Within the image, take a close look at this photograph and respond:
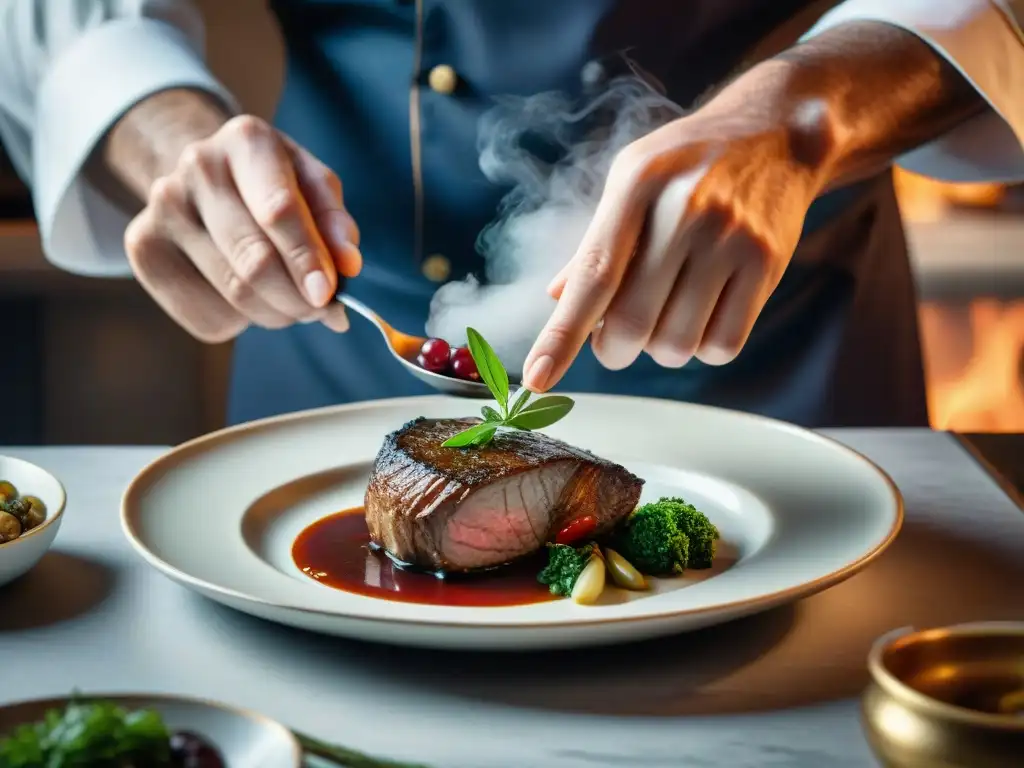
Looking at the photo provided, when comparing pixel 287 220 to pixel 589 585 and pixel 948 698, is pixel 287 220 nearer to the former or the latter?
pixel 589 585

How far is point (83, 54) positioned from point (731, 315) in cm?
149

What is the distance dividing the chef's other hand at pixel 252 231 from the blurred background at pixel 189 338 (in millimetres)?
2761

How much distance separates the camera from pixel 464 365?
1812 millimetres

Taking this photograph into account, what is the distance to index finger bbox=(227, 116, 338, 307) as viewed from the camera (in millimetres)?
1770

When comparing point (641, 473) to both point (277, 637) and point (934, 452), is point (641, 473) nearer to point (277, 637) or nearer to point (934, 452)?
point (934, 452)

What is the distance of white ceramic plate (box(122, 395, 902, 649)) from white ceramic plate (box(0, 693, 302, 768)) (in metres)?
0.24

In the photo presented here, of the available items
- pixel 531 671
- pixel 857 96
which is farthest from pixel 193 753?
pixel 857 96

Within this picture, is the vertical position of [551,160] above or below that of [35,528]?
above

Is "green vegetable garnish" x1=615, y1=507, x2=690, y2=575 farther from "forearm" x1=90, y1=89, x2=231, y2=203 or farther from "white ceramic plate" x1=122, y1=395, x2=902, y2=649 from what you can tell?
"forearm" x1=90, y1=89, x2=231, y2=203

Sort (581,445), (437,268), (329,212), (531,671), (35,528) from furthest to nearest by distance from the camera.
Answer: (437,268) < (581,445) < (329,212) < (35,528) < (531,671)

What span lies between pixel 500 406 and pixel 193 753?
89cm

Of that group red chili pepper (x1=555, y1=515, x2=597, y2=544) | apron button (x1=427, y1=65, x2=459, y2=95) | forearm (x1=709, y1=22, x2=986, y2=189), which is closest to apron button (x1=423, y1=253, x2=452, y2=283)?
apron button (x1=427, y1=65, x2=459, y2=95)

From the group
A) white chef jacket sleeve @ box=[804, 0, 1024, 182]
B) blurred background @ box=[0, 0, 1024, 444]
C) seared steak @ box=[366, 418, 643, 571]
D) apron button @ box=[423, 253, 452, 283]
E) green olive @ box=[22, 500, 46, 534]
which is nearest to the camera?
green olive @ box=[22, 500, 46, 534]

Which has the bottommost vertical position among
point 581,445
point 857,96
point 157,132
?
point 581,445
